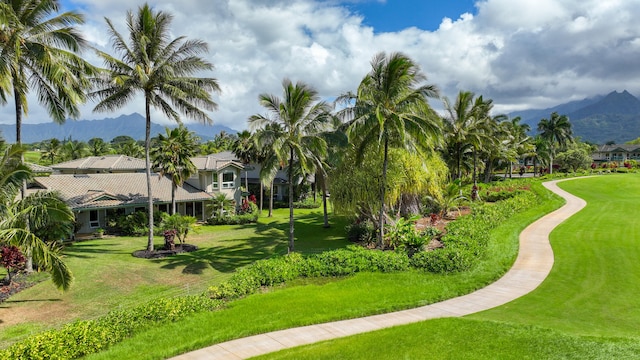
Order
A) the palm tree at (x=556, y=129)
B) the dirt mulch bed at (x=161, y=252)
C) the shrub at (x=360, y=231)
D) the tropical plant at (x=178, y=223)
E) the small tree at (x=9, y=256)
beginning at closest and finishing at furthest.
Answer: the small tree at (x=9, y=256), the dirt mulch bed at (x=161, y=252), the tropical plant at (x=178, y=223), the shrub at (x=360, y=231), the palm tree at (x=556, y=129)

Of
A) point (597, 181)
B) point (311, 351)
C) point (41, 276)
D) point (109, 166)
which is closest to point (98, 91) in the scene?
point (41, 276)

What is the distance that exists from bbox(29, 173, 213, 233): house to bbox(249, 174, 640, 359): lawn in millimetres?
25189

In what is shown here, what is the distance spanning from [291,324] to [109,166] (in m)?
34.2

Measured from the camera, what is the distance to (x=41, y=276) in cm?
1823

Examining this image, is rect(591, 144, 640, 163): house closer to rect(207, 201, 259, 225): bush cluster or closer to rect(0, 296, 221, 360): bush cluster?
rect(207, 201, 259, 225): bush cluster

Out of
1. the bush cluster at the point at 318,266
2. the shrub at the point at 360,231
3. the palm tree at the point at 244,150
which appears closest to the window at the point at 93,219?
the palm tree at the point at 244,150

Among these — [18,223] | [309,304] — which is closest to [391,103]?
[309,304]

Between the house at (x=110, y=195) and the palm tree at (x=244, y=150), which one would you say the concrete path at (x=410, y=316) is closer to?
the house at (x=110, y=195)

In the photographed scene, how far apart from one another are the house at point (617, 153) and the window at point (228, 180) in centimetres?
10055

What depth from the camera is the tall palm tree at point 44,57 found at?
626 inches

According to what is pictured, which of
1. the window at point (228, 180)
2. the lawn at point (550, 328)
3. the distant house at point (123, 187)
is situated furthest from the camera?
the window at point (228, 180)

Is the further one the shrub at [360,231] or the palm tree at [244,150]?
Answer: the palm tree at [244,150]

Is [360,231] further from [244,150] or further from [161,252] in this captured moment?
[244,150]

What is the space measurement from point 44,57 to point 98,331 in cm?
1261
